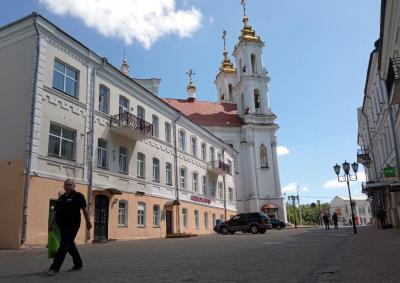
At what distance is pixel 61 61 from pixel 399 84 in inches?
641

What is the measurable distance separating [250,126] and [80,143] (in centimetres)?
3945

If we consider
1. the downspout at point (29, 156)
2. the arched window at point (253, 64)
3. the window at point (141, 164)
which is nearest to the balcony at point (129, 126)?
the window at point (141, 164)

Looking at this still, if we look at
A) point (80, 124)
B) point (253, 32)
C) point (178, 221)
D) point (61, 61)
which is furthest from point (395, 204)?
point (253, 32)

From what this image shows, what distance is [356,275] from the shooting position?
21.7 feet

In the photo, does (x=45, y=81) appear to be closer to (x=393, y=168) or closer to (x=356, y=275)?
(x=356, y=275)

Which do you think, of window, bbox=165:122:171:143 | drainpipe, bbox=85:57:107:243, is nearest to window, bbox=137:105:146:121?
window, bbox=165:122:171:143

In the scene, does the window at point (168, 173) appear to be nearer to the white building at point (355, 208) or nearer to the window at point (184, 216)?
the window at point (184, 216)

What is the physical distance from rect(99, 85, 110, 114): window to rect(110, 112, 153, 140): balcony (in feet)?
2.39

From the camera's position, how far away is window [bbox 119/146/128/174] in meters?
25.6

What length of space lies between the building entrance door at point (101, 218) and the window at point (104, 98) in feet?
17.7

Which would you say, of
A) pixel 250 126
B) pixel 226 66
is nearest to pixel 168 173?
pixel 250 126

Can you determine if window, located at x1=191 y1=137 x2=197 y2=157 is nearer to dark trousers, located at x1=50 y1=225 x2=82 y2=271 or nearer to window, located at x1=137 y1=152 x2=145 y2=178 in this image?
window, located at x1=137 y1=152 x2=145 y2=178

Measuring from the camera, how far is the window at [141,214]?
1053 inches

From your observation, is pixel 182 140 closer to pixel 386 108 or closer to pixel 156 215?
pixel 156 215
